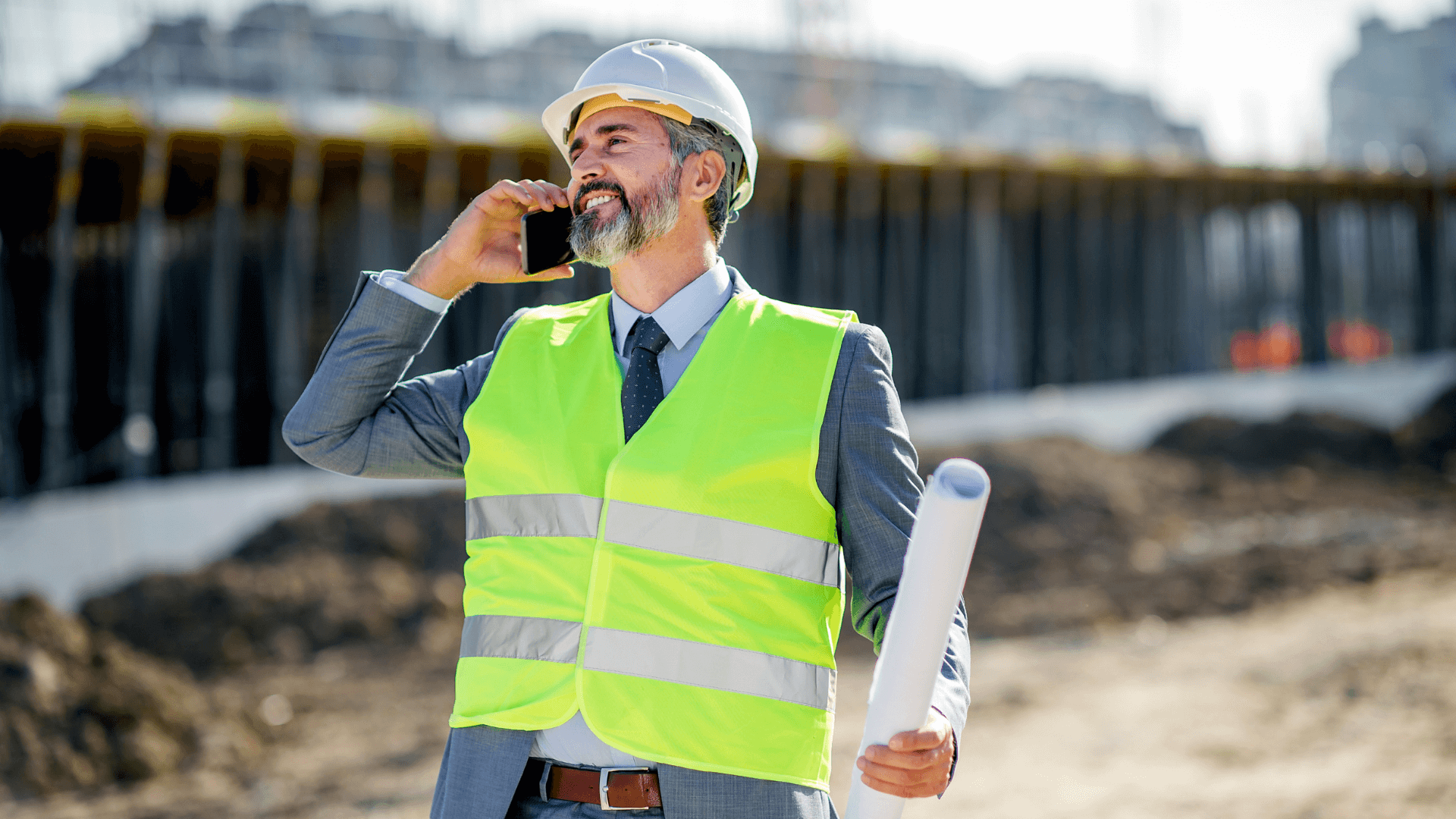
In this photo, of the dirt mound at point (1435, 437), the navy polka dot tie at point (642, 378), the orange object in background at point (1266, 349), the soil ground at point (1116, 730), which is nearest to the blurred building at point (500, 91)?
the orange object in background at point (1266, 349)

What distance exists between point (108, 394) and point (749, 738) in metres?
11.7

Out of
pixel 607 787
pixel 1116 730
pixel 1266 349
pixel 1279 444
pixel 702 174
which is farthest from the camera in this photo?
pixel 1266 349

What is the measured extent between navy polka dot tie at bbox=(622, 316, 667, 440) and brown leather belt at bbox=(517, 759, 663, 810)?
503 mm

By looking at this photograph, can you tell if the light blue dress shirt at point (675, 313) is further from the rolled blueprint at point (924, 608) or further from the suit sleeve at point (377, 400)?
the rolled blueprint at point (924, 608)

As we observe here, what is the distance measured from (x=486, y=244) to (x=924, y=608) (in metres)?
1.08

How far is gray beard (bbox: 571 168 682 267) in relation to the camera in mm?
1856

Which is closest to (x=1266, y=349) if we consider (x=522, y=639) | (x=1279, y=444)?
(x=1279, y=444)

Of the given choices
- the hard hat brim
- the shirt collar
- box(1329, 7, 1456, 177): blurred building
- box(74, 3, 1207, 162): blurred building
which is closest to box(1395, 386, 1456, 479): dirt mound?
box(1329, 7, 1456, 177): blurred building

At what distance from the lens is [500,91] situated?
14016mm

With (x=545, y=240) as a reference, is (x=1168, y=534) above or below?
below

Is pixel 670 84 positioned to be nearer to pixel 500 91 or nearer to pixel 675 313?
pixel 675 313

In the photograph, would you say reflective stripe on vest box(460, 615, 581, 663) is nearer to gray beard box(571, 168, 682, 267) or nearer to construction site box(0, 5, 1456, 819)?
gray beard box(571, 168, 682, 267)

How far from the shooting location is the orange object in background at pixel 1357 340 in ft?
74.8

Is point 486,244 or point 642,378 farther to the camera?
point 486,244
